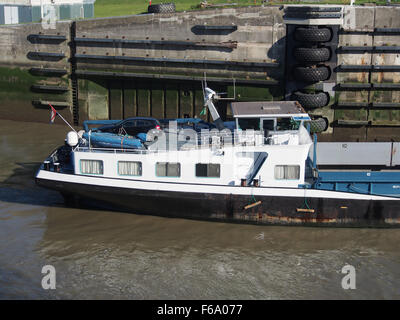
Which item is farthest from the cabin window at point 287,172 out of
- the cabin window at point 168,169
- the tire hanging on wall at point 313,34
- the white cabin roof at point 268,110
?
the tire hanging on wall at point 313,34

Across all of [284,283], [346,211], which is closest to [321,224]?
[346,211]

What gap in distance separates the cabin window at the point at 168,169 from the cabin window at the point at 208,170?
2.02 feet

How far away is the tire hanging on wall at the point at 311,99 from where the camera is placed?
23688 millimetres

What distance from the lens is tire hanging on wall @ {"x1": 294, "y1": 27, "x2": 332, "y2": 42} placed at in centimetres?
2308

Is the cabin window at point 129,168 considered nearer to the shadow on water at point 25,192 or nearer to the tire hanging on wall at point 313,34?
the shadow on water at point 25,192

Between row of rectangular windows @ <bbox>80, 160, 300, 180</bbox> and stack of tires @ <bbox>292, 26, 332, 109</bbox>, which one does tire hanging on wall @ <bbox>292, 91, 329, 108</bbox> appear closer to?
stack of tires @ <bbox>292, 26, 332, 109</bbox>

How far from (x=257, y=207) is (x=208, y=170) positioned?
73.3 inches

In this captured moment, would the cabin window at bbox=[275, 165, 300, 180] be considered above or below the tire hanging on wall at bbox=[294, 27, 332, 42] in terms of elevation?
below

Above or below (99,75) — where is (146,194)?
below

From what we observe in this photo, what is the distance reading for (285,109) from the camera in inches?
664

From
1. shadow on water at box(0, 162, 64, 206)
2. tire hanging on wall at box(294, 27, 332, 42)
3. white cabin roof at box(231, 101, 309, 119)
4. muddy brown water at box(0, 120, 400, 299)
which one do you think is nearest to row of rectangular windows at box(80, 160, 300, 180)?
muddy brown water at box(0, 120, 400, 299)

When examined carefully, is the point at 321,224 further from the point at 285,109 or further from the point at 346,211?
the point at 285,109
